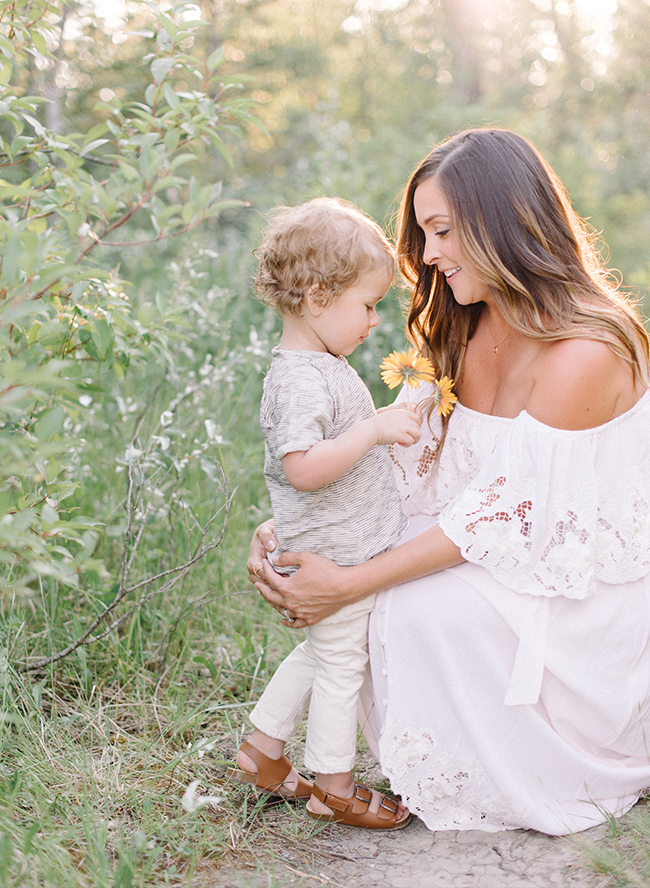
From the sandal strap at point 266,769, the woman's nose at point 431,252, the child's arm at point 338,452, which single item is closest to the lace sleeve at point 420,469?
the woman's nose at point 431,252

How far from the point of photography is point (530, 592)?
1821 mm

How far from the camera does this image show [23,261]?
1.30 meters

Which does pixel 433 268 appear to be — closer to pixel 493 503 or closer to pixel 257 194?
pixel 493 503

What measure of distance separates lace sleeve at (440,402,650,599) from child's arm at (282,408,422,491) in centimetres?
25

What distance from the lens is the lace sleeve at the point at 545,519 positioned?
6.01 ft

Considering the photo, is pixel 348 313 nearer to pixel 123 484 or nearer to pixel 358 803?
pixel 358 803

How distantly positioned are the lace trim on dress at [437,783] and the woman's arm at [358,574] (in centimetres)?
34

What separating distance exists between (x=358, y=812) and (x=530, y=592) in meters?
0.68

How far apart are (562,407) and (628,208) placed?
10.3 meters

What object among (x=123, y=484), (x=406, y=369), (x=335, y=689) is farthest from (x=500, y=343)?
(x=123, y=484)

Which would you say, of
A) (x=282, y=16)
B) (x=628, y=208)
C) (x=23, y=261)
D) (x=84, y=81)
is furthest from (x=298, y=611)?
(x=282, y=16)

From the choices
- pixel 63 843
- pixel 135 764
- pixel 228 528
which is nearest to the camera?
pixel 63 843

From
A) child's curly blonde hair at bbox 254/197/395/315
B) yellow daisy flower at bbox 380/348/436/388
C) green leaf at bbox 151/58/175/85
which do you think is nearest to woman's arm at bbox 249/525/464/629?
yellow daisy flower at bbox 380/348/436/388

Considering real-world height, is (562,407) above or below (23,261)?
below
